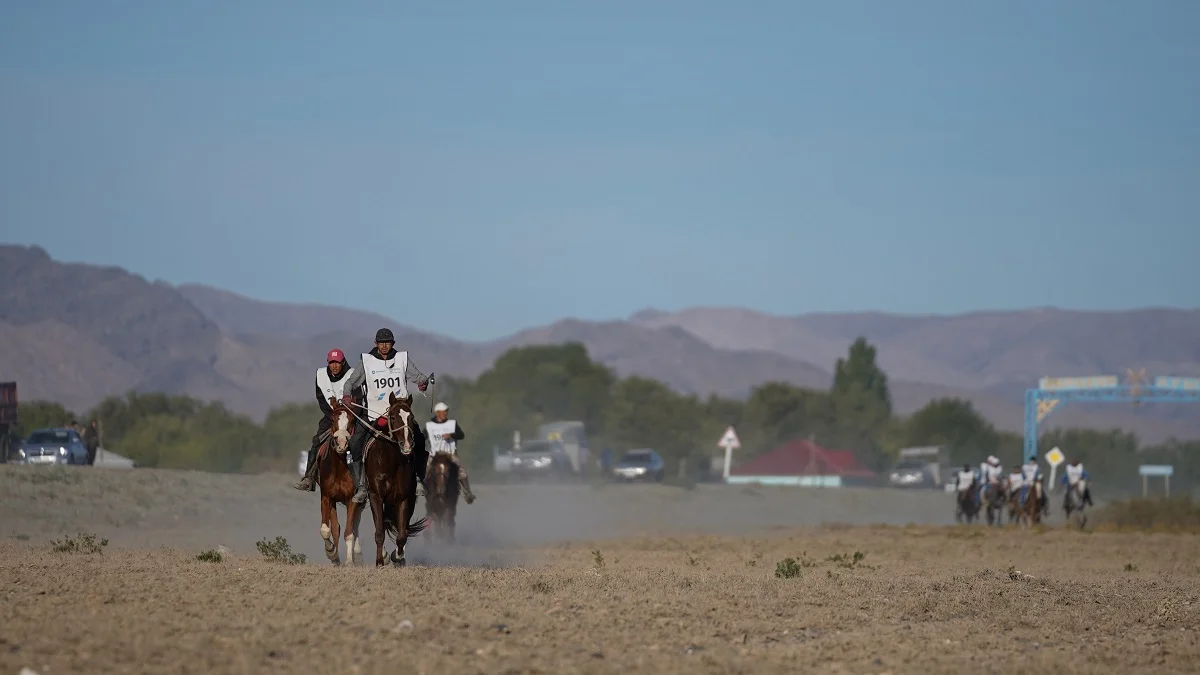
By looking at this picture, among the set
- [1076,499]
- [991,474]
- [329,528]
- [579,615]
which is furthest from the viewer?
[991,474]

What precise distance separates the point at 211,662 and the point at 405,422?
6996mm

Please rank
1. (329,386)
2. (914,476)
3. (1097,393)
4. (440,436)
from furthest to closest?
(914,476), (1097,393), (440,436), (329,386)

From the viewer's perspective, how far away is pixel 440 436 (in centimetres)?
2498

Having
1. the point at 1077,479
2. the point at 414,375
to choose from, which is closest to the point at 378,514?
the point at 414,375

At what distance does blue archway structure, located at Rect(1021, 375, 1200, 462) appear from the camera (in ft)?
241

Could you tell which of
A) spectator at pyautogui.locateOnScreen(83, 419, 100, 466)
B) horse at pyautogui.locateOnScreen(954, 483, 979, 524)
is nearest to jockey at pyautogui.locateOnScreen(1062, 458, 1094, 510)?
horse at pyautogui.locateOnScreen(954, 483, 979, 524)

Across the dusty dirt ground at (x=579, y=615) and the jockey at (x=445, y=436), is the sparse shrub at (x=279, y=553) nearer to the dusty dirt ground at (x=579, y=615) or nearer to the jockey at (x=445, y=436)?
the dusty dirt ground at (x=579, y=615)

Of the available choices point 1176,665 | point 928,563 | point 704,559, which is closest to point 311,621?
point 1176,665

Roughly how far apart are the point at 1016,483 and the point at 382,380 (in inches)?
1277

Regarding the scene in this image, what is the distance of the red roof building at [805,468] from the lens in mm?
97812

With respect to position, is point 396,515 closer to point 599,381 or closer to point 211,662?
point 211,662

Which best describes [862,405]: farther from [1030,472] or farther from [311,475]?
[311,475]

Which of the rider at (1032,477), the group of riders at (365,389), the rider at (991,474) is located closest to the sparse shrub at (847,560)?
the group of riders at (365,389)

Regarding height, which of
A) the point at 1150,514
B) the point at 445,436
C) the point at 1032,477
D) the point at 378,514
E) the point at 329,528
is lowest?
the point at 329,528
